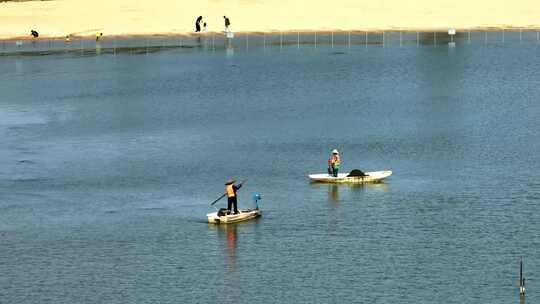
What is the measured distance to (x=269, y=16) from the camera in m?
164

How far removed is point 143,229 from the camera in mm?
56375

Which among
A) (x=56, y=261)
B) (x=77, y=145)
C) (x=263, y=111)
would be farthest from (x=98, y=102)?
(x=56, y=261)

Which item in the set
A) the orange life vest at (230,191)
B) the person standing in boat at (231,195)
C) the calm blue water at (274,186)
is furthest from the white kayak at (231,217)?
the orange life vest at (230,191)

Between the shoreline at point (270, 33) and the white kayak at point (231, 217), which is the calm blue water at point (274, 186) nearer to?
the white kayak at point (231, 217)

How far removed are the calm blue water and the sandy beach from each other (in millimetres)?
38153

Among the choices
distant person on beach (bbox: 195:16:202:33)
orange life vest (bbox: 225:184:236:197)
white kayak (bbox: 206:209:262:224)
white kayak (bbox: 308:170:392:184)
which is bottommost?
white kayak (bbox: 206:209:262:224)

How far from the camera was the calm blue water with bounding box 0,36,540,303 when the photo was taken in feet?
159

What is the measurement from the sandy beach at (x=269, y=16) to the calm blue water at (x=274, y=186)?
3815 centimetres

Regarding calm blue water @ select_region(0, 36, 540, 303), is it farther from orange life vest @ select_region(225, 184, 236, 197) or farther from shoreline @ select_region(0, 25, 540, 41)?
shoreline @ select_region(0, 25, 540, 41)

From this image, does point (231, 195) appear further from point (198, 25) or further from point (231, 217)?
point (198, 25)

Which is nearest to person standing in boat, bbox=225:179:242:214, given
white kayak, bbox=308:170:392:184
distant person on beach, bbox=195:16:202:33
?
white kayak, bbox=308:170:392:184

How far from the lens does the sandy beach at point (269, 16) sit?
156 m

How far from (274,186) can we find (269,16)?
101126 mm

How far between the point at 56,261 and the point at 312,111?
4359 centimetres
